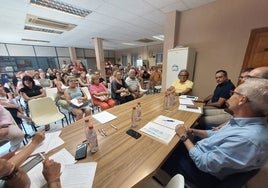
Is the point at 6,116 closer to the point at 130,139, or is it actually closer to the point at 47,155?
the point at 47,155

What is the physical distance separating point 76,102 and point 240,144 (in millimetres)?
2558

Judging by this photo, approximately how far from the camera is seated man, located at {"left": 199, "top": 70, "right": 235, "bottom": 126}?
1793mm

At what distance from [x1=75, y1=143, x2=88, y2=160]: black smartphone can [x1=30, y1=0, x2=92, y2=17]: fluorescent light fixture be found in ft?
10.8

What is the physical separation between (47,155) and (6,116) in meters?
1.49

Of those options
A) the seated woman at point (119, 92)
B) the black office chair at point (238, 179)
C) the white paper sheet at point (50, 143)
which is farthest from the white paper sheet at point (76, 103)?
the black office chair at point (238, 179)

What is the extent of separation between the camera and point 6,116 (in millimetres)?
1767

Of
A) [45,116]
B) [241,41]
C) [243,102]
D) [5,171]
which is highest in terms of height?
[241,41]

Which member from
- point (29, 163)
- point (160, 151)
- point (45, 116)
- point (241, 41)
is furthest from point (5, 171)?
point (241, 41)

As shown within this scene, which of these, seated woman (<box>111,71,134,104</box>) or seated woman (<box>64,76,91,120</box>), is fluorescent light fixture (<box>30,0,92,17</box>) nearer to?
seated woman (<box>64,76,91,120</box>)

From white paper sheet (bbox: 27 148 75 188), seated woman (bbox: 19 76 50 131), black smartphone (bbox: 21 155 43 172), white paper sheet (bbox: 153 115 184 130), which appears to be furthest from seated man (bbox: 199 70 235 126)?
seated woman (bbox: 19 76 50 131)

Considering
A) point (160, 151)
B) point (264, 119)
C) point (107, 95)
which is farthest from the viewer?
point (107, 95)

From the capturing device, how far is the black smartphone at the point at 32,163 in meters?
0.79

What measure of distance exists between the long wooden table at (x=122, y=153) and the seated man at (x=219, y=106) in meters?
0.56

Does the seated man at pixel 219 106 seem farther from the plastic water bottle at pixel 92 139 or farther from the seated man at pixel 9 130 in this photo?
the seated man at pixel 9 130
